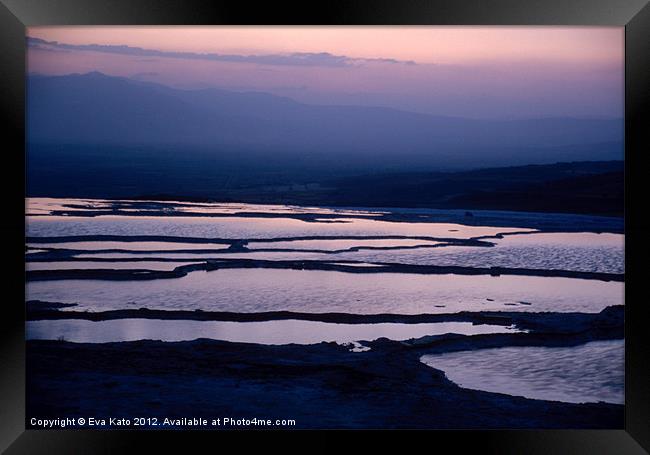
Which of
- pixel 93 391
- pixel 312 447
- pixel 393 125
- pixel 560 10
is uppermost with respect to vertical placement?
pixel 560 10

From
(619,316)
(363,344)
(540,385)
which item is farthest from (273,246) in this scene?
(619,316)

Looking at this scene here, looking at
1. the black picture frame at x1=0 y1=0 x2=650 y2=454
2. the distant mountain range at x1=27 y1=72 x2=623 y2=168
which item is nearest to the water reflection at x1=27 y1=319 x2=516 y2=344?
the black picture frame at x1=0 y1=0 x2=650 y2=454

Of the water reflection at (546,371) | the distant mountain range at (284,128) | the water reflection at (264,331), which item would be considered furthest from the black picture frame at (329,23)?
the water reflection at (264,331)

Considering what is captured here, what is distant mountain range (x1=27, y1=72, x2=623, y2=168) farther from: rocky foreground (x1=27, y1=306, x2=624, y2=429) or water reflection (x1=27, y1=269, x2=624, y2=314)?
rocky foreground (x1=27, y1=306, x2=624, y2=429)

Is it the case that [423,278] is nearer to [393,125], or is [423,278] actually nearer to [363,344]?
[363,344]

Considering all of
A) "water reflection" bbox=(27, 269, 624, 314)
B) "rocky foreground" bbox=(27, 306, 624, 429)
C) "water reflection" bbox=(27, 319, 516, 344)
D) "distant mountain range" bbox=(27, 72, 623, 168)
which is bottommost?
"rocky foreground" bbox=(27, 306, 624, 429)

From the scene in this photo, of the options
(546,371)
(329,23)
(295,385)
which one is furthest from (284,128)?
(546,371)
